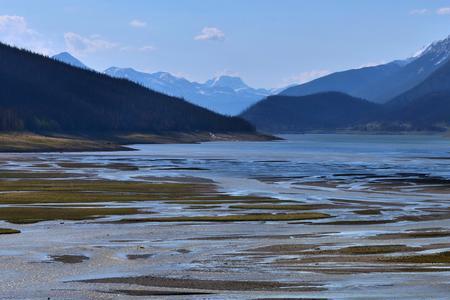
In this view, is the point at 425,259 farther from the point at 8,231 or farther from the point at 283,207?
the point at 283,207

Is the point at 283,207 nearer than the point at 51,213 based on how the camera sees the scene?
No

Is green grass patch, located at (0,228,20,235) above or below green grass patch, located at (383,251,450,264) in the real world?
below

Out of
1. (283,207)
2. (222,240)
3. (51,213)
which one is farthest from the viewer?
(283,207)

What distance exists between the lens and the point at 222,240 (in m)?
45.7

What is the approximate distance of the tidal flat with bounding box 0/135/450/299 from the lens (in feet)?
106

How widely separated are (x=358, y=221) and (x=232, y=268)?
21.0 meters

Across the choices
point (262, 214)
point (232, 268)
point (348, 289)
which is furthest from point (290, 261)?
point (262, 214)

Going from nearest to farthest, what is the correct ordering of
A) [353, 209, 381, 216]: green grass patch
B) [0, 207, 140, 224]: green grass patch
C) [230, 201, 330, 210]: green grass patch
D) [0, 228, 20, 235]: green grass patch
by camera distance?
[0, 228, 20, 235]: green grass patch < [0, 207, 140, 224]: green grass patch < [353, 209, 381, 216]: green grass patch < [230, 201, 330, 210]: green grass patch

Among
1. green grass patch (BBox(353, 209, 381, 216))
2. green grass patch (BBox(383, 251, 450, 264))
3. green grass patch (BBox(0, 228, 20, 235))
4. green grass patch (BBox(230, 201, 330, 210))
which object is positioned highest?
green grass patch (BBox(383, 251, 450, 264))

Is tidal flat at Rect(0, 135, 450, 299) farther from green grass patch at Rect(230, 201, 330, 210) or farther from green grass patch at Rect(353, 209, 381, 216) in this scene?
green grass patch at Rect(230, 201, 330, 210)

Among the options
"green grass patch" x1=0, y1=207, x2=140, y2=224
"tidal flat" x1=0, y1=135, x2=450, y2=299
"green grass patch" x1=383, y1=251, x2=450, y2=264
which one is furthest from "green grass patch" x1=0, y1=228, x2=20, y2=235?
"green grass patch" x1=383, y1=251, x2=450, y2=264

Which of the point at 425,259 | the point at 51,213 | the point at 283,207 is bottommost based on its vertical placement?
the point at 283,207

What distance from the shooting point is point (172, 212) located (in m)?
61.5

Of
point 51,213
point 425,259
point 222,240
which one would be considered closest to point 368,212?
point 222,240
